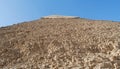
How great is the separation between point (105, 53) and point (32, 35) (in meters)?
3.32

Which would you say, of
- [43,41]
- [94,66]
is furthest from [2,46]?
[94,66]

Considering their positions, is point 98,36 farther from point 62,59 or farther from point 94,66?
point 94,66

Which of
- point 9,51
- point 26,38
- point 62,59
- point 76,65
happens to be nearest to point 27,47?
point 9,51

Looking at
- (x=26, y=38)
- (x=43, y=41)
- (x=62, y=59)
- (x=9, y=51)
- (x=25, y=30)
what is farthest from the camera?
(x=25, y=30)

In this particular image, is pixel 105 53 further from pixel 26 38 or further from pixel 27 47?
pixel 26 38

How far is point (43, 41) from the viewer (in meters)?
7.89

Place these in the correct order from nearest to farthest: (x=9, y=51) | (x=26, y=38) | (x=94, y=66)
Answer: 1. (x=94, y=66)
2. (x=9, y=51)
3. (x=26, y=38)

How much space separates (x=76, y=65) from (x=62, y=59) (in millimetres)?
635

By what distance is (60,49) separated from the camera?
6922mm

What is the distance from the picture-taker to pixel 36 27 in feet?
33.6

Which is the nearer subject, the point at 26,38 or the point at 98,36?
the point at 98,36

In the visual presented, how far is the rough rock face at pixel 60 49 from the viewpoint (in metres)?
5.68

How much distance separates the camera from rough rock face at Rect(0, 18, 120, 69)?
5680mm

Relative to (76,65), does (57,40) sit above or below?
above
